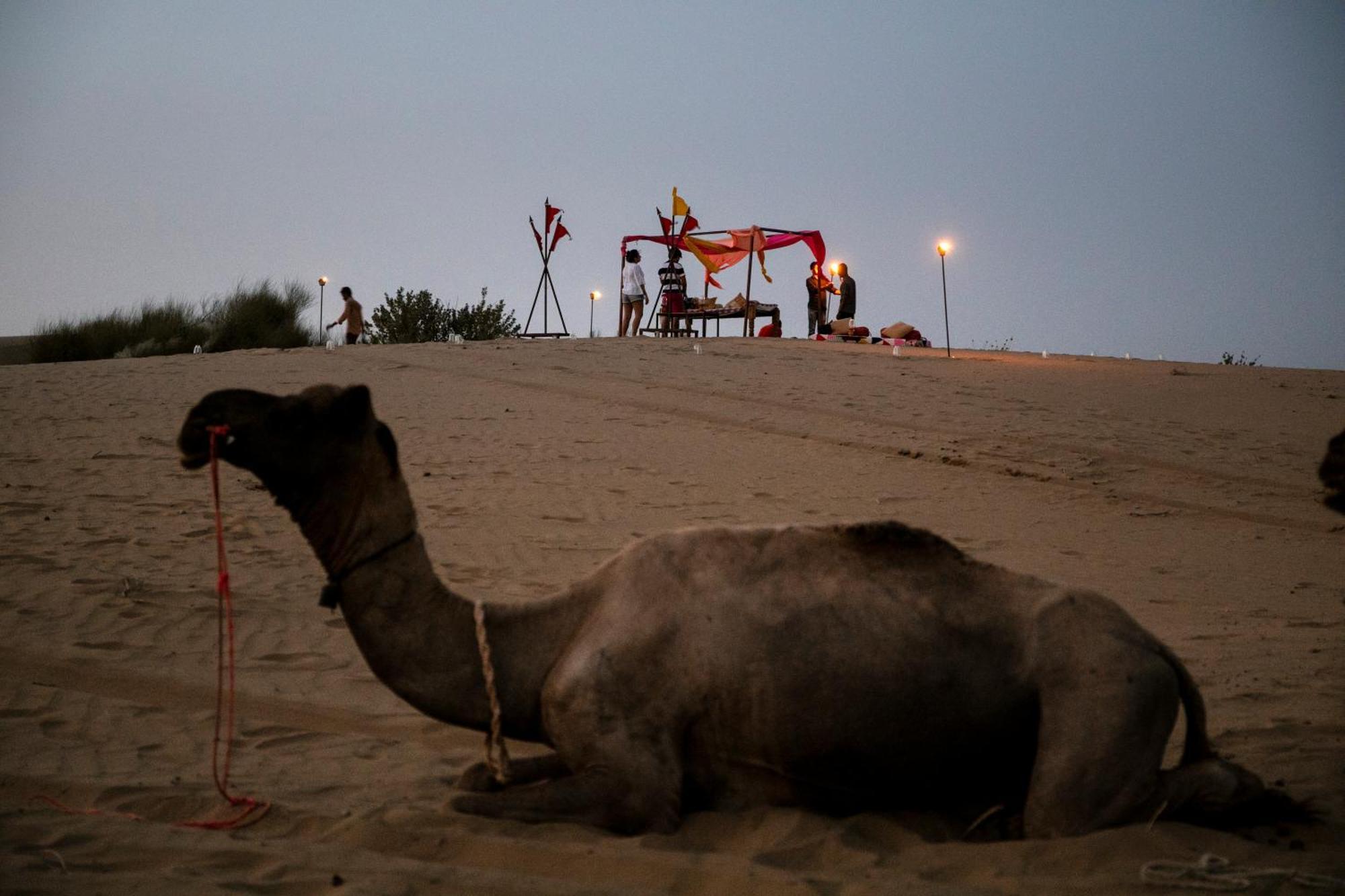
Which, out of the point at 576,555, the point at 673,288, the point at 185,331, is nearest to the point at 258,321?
the point at 185,331

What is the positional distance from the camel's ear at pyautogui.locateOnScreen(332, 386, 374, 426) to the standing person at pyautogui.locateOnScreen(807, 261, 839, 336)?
83.1 ft

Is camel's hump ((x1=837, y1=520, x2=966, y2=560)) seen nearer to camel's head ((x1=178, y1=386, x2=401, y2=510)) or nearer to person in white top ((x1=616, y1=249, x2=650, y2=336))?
→ camel's head ((x1=178, y1=386, x2=401, y2=510))

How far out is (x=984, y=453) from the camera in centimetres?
1488

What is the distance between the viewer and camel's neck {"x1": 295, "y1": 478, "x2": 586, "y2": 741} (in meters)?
4.47

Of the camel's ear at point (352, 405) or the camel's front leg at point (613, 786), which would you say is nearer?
the camel's front leg at point (613, 786)

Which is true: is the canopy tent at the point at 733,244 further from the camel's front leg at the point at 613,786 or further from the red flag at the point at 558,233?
the camel's front leg at the point at 613,786

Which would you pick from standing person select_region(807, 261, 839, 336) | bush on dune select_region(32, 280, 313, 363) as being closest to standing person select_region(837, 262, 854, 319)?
standing person select_region(807, 261, 839, 336)

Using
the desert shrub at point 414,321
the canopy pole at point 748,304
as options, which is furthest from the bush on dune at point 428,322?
the canopy pole at point 748,304

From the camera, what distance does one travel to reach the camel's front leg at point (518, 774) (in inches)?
190

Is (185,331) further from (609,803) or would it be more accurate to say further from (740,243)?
(609,803)

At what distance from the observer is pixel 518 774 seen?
15.9 ft

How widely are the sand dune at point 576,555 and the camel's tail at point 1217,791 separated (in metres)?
0.13

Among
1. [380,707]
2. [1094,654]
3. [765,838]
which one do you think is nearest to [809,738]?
[765,838]

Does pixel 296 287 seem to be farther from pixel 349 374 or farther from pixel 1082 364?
pixel 1082 364
